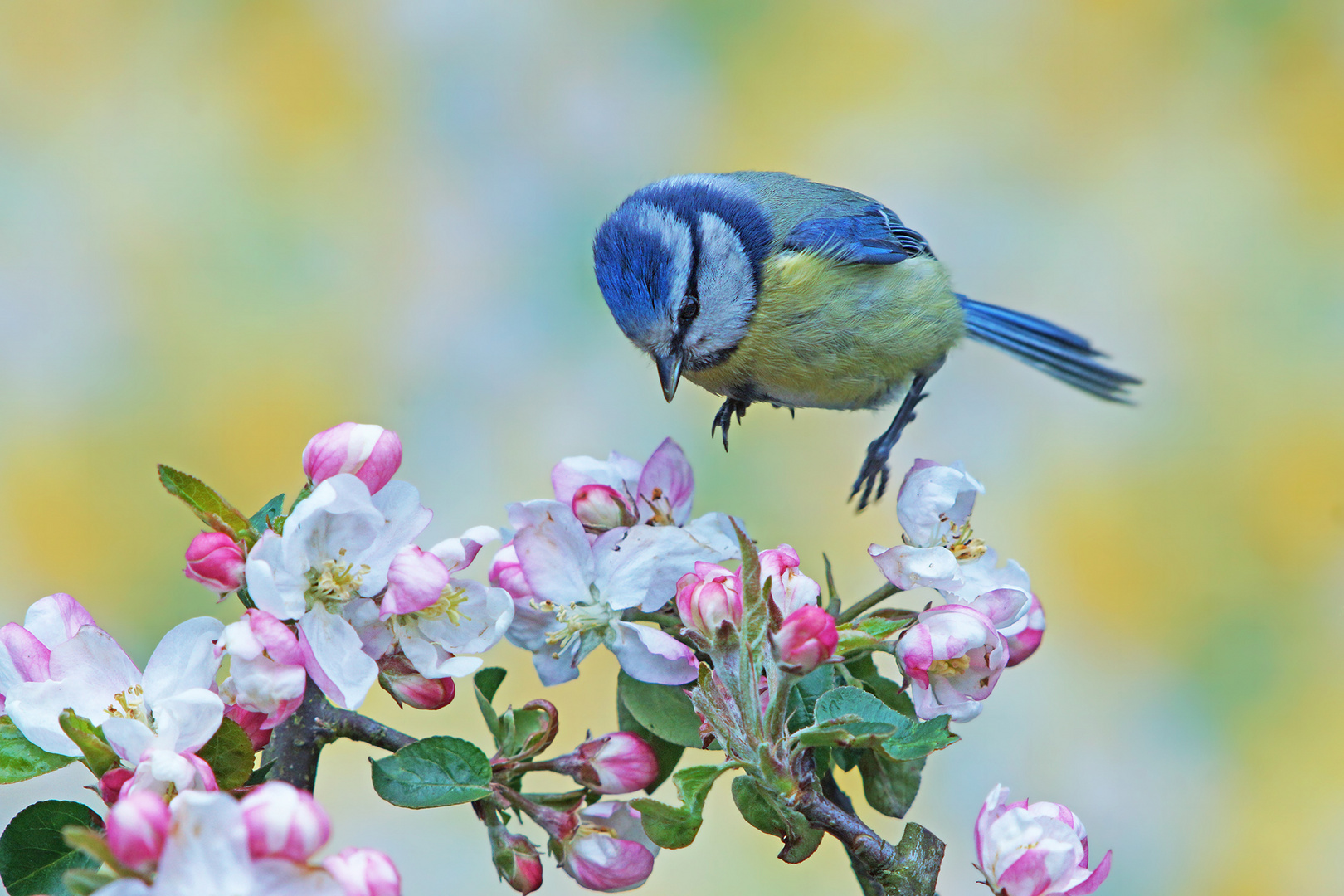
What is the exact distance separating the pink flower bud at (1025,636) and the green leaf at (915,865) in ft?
0.51

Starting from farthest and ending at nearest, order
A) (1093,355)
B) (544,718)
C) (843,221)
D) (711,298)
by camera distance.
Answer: (1093,355)
(843,221)
(711,298)
(544,718)

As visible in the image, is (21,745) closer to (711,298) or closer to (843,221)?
(711,298)

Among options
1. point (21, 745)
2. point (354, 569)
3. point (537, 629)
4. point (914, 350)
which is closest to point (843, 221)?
Result: point (914, 350)

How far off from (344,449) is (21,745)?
0.21 m

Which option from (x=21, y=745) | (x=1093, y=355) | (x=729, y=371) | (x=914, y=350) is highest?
(x=1093, y=355)

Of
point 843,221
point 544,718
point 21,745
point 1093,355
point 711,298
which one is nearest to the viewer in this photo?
point 21,745

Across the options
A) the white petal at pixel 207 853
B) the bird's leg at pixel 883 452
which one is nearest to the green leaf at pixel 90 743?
the white petal at pixel 207 853

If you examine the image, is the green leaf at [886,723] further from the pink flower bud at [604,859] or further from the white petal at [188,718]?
the white petal at [188,718]

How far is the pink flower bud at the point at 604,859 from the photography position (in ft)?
2.05

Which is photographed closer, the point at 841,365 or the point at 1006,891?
the point at 1006,891

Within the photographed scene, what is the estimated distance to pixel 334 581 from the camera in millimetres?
575

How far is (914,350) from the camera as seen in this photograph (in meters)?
1.52

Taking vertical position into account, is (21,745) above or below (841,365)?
below

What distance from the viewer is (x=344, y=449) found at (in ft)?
1.99
